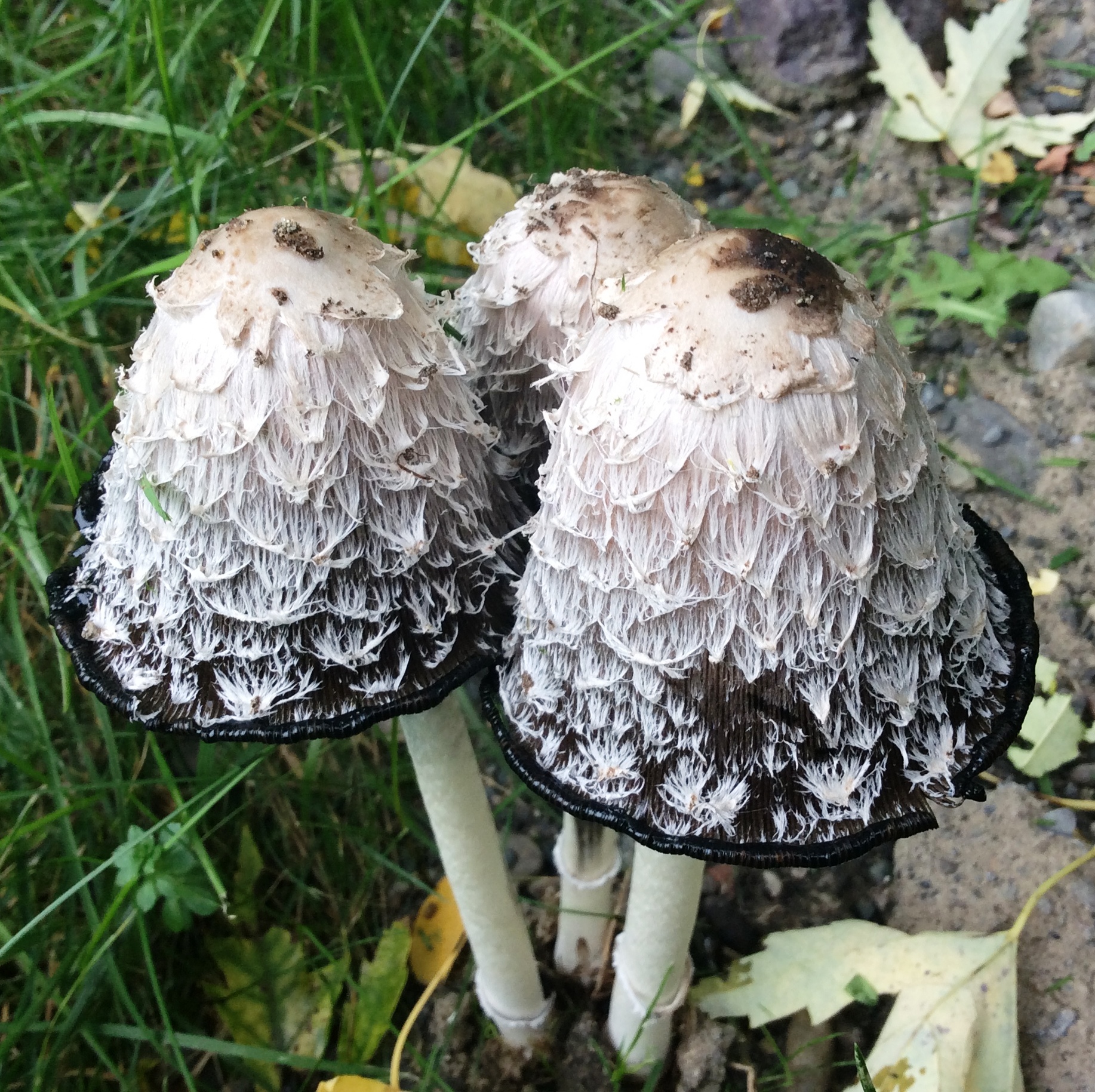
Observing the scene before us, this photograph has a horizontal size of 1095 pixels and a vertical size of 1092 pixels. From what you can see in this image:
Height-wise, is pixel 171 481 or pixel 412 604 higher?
pixel 171 481

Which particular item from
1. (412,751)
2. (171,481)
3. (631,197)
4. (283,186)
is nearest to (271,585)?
(171,481)

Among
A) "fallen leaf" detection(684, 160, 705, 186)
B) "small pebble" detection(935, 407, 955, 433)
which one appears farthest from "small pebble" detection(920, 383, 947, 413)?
"fallen leaf" detection(684, 160, 705, 186)

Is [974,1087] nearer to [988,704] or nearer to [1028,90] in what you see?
[988,704]

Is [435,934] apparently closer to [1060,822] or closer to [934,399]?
[1060,822]

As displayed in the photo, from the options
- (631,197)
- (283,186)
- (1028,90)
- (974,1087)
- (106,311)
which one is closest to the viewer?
(631,197)

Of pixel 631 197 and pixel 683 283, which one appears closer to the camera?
pixel 683 283

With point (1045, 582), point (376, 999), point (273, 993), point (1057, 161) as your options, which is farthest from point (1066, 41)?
point (273, 993)
